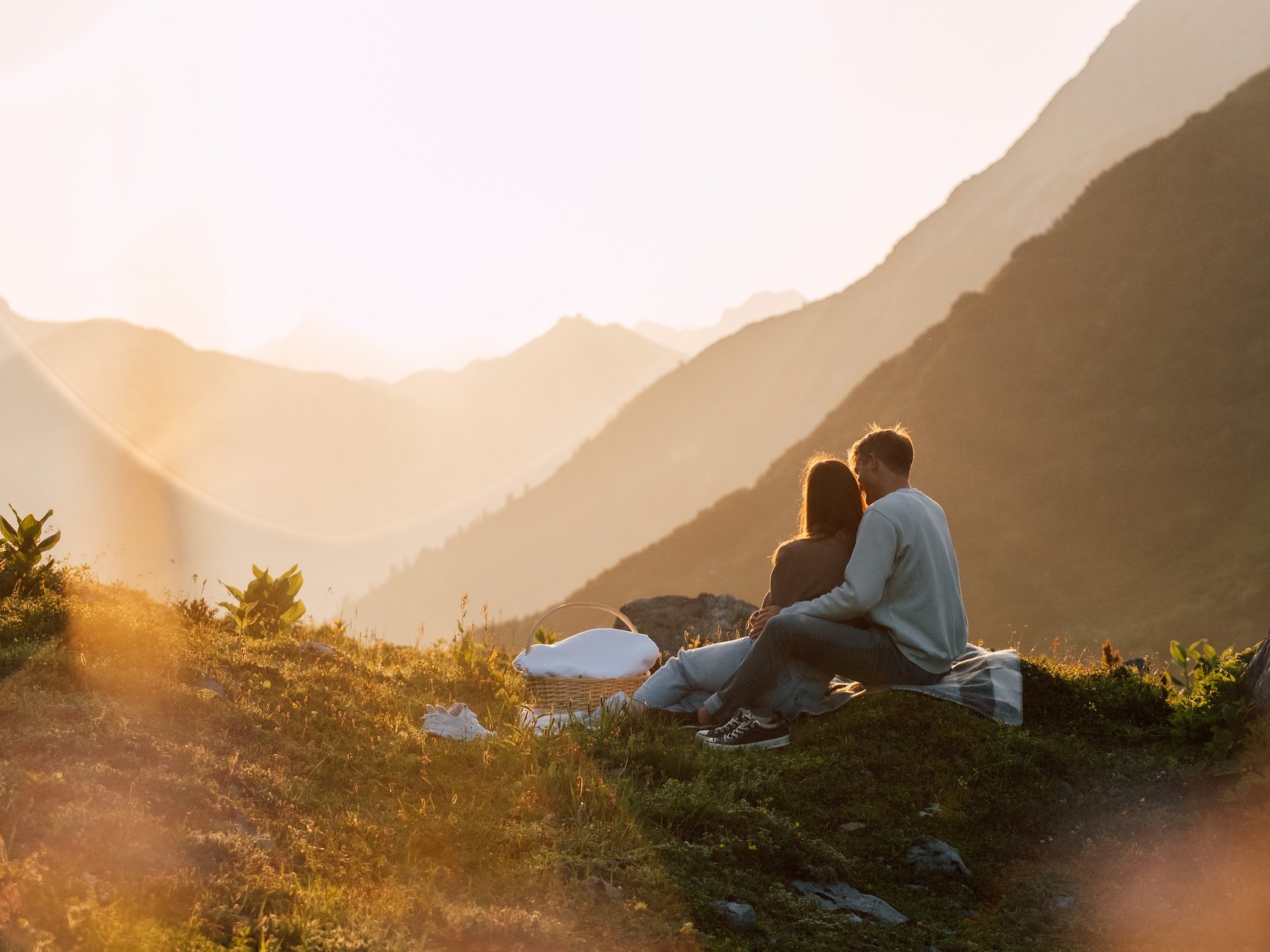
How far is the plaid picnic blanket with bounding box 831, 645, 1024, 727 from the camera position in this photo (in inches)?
283

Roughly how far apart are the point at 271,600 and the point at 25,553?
3185 mm

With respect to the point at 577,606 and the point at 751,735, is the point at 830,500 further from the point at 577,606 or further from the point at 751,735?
the point at 577,606

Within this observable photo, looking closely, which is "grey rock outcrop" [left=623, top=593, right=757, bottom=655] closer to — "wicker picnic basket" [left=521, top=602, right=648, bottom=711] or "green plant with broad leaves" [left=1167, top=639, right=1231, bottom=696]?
"wicker picnic basket" [left=521, top=602, right=648, bottom=711]

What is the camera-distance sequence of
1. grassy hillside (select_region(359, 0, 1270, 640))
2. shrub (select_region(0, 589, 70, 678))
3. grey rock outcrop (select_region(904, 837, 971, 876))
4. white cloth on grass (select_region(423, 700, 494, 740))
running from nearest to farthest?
grey rock outcrop (select_region(904, 837, 971, 876)), shrub (select_region(0, 589, 70, 678)), white cloth on grass (select_region(423, 700, 494, 740)), grassy hillside (select_region(359, 0, 1270, 640))

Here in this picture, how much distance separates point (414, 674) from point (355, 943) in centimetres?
627

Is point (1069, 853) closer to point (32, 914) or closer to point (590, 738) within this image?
point (590, 738)

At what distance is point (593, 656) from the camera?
8.82m

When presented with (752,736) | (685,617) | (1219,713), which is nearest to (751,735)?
(752,736)

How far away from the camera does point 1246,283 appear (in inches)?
1729

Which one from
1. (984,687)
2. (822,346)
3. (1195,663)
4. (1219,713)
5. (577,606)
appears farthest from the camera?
(822,346)

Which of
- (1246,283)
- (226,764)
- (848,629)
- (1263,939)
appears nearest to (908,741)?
(848,629)

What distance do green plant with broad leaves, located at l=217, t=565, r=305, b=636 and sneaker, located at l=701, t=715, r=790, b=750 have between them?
5.67m

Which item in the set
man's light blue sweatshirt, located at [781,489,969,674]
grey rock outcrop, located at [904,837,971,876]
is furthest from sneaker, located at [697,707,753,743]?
grey rock outcrop, located at [904,837,971,876]

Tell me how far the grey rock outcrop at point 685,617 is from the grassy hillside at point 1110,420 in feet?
75.3
